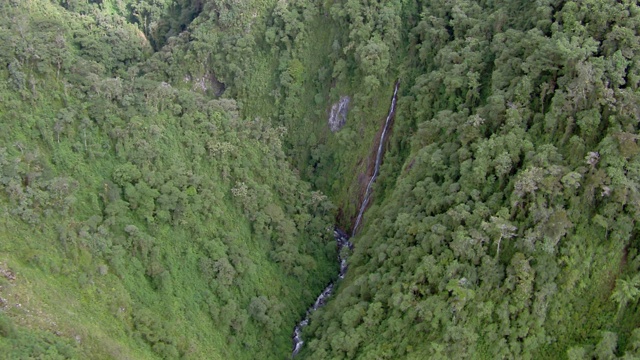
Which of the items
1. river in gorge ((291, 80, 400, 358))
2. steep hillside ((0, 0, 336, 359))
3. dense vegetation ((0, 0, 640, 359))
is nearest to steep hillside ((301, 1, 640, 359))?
dense vegetation ((0, 0, 640, 359))

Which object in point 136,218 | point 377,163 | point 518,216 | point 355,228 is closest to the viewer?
point 518,216

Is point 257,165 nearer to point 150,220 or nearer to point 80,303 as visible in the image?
point 150,220

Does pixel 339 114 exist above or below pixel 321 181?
above

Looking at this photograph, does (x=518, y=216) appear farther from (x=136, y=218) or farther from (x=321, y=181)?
(x=136, y=218)

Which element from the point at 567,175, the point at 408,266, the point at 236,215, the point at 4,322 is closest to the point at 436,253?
the point at 408,266

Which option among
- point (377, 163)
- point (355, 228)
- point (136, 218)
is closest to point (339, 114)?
point (377, 163)

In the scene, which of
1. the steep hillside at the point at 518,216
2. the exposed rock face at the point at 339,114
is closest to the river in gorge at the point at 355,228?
the steep hillside at the point at 518,216
